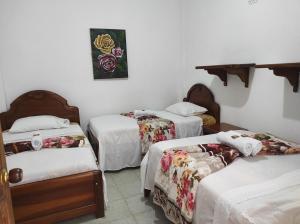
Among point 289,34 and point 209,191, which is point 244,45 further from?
point 209,191

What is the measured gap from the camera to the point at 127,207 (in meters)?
2.19

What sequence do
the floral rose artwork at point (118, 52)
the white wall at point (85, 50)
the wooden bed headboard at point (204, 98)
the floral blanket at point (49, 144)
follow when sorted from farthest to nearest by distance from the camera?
the floral rose artwork at point (118, 52) → the wooden bed headboard at point (204, 98) → the white wall at point (85, 50) → the floral blanket at point (49, 144)

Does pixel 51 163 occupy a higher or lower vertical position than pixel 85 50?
lower

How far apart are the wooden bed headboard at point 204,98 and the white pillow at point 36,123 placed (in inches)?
75.7

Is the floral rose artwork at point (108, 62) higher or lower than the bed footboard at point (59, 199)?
higher

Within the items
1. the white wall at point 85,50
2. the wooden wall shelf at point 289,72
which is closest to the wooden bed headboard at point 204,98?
the white wall at point 85,50

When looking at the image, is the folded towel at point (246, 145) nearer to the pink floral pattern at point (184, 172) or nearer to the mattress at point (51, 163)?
the pink floral pattern at point (184, 172)

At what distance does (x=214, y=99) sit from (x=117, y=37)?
171cm

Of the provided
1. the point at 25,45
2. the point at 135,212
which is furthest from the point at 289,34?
the point at 25,45

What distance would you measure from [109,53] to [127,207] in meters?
2.24

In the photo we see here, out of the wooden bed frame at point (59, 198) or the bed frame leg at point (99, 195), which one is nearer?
the wooden bed frame at point (59, 198)

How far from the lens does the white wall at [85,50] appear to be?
3082 millimetres

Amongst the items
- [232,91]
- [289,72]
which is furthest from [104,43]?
[289,72]

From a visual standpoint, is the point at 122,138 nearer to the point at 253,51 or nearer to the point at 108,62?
the point at 108,62
